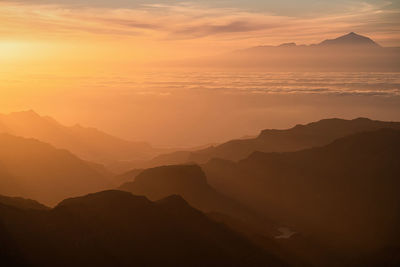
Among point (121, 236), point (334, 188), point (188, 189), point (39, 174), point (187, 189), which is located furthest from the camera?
point (39, 174)

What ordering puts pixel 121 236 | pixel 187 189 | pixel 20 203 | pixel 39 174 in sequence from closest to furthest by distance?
1. pixel 121 236
2. pixel 20 203
3. pixel 187 189
4. pixel 39 174

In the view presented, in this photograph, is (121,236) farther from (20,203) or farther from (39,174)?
(39,174)

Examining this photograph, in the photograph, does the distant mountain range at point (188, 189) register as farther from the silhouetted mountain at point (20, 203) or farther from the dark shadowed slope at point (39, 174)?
the dark shadowed slope at point (39, 174)

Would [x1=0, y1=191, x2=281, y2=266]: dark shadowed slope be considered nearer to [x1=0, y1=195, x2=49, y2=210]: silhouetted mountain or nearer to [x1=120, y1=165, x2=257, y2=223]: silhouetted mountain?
[x1=0, y1=195, x2=49, y2=210]: silhouetted mountain

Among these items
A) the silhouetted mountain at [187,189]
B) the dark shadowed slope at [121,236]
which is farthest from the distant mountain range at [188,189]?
the dark shadowed slope at [121,236]

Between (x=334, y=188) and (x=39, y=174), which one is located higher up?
(x=334, y=188)

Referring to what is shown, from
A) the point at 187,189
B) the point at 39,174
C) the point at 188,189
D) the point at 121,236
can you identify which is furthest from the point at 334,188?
the point at 39,174

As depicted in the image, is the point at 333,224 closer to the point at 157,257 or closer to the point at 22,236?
the point at 157,257
